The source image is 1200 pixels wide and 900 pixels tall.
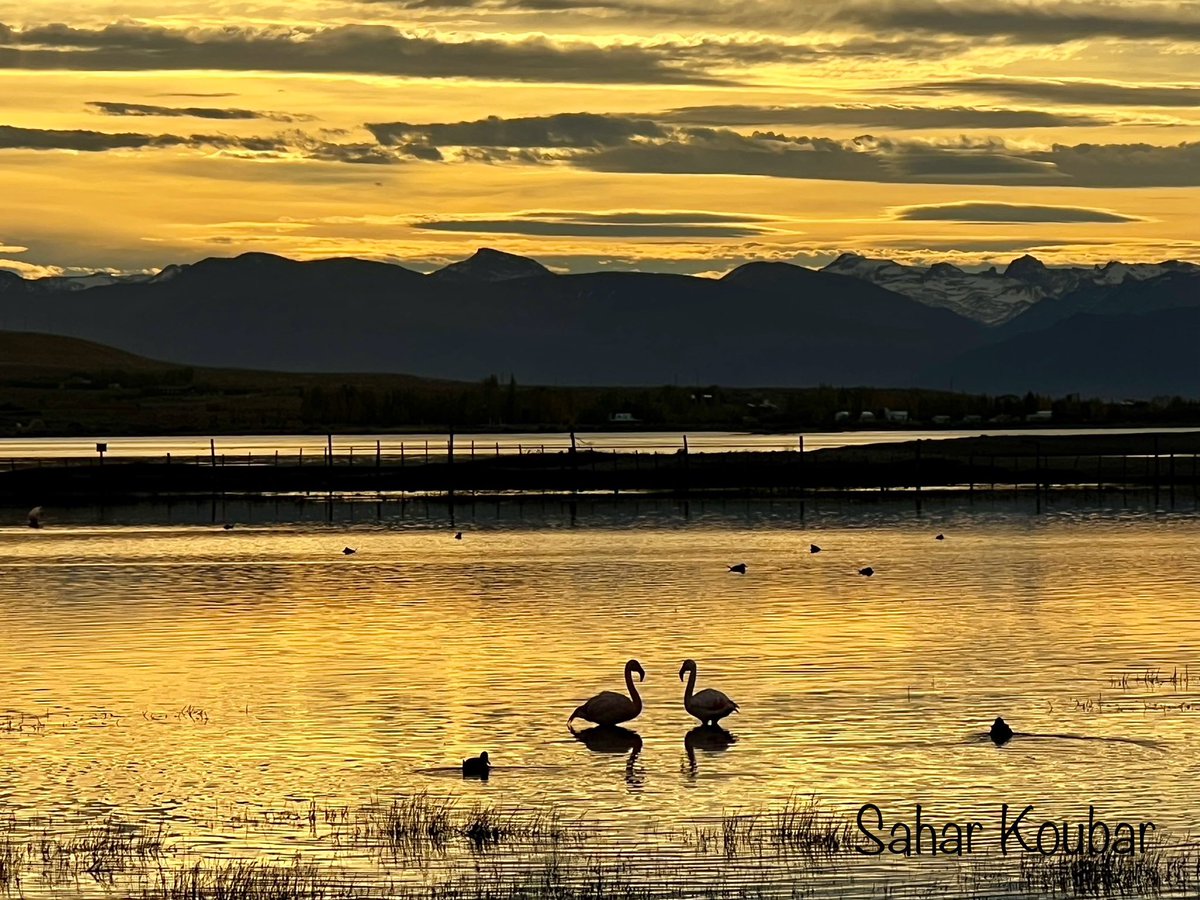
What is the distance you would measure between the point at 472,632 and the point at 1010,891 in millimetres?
21782

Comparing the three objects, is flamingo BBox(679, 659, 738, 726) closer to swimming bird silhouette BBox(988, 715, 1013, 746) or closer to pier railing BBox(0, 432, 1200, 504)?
swimming bird silhouette BBox(988, 715, 1013, 746)

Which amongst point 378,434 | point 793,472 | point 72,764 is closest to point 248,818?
point 72,764

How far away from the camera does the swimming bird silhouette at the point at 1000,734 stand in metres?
25.4

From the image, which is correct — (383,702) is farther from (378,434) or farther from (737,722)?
(378,434)

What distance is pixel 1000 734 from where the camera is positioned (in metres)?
25.4

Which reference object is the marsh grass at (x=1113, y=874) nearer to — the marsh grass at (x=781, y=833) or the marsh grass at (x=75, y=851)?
the marsh grass at (x=781, y=833)

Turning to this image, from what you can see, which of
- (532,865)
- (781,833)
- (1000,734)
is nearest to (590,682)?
(1000,734)

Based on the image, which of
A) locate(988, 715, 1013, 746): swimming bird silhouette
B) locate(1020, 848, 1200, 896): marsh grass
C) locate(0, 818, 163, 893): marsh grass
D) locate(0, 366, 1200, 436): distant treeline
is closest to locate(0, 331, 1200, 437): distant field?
locate(0, 366, 1200, 436): distant treeline

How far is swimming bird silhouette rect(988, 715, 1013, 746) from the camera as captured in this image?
25359mm

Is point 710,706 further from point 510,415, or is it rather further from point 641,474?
point 510,415

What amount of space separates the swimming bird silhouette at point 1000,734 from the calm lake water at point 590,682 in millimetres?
299

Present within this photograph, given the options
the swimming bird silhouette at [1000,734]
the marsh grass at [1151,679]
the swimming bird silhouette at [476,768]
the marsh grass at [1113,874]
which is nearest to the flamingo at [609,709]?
the swimming bird silhouette at [476,768]

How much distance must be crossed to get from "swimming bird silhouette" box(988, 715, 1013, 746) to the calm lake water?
11.8 inches

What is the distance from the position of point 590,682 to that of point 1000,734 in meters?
8.11
